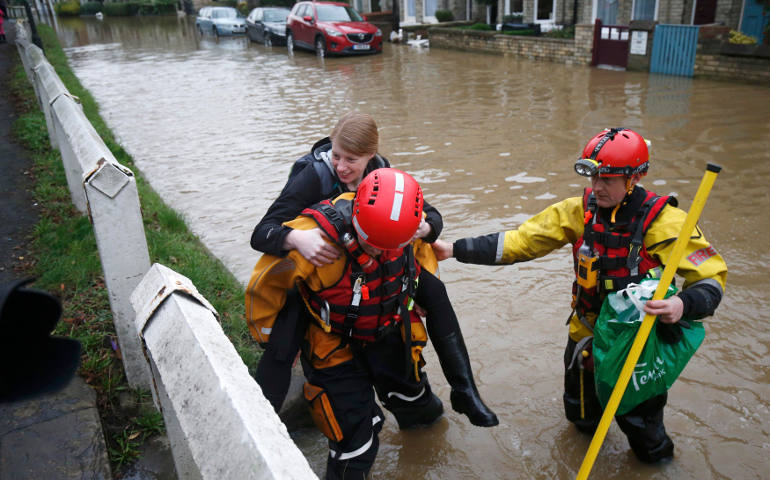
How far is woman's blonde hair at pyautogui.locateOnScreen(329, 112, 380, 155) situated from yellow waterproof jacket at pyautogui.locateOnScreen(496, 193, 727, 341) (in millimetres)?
930

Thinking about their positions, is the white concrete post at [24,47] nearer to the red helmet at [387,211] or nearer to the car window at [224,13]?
the red helmet at [387,211]

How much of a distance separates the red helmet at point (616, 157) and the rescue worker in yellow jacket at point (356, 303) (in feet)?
2.88

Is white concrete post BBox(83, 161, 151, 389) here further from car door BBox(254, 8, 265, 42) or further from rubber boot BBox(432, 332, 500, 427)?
car door BBox(254, 8, 265, 42)

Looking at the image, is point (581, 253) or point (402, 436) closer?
point (581, 253)

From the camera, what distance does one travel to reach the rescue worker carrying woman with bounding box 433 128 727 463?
2742 millimetres

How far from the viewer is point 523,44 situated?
59.8 ft

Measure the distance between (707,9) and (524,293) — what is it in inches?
596

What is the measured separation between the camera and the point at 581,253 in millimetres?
3027

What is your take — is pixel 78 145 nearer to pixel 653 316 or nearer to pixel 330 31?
pixel 653 316

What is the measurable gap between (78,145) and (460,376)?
2351mm

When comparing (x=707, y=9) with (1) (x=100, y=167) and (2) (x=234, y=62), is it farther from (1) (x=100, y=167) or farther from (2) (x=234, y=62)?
(1) (x=100, y=167)

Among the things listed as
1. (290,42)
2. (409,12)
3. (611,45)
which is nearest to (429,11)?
(409,12)

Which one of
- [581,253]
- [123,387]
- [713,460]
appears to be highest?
[581,253]

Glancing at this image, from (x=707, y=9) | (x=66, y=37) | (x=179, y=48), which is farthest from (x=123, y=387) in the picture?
(x=66, y=37)
